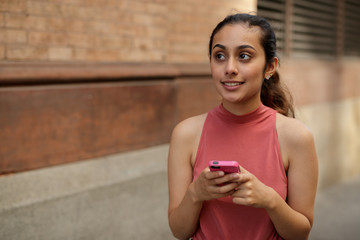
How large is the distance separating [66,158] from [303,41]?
5.19 metres

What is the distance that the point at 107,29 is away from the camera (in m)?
3.55

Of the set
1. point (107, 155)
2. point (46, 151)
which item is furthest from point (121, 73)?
point (46, 151)

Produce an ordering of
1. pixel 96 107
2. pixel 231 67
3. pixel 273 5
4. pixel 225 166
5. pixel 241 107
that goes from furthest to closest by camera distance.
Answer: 1. pixel 273 5
2. pixel 96 107
3. pixel 241 107
4. pixel 231 67
5. pixel 225 166

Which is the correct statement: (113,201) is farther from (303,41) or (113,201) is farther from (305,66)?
(303,41)

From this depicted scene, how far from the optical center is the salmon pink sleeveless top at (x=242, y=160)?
5.81 feet

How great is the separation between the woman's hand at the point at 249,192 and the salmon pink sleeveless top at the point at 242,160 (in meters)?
0.18

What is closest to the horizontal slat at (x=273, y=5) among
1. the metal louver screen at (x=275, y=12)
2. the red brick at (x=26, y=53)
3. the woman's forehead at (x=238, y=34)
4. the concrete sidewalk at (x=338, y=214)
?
the metal louver screen at (x=275, y=12)

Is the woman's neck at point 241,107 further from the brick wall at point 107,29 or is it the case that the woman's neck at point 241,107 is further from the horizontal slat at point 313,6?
the horizontal slat at point 313,6

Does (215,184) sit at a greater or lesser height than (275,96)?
lesser

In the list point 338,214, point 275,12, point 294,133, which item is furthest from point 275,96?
point 275,12

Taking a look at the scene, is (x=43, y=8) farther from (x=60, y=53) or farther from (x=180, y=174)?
(x=180, y=174)

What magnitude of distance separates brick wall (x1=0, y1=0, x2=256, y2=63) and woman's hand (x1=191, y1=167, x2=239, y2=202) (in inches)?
44.1

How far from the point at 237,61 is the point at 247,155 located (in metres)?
0.41

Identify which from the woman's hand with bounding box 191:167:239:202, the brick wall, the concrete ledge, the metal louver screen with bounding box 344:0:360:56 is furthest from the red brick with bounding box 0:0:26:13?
the metal louver screen with bounding box 344:0:360:56
